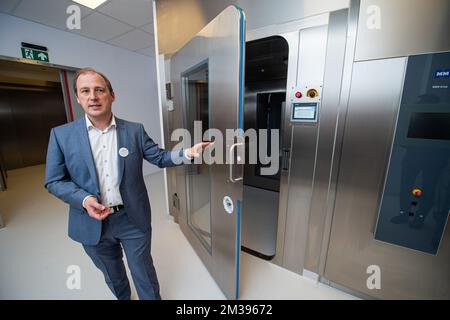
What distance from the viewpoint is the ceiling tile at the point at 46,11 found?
224 cm

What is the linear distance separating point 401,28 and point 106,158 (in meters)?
1.86

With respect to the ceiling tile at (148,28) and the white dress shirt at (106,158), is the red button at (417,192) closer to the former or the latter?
the white dress shirt at (106,158)

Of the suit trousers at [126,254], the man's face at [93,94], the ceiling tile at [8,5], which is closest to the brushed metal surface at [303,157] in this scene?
the suit trousers at [126,254]

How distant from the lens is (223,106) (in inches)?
43.9

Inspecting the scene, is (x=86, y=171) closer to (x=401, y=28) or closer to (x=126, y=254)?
(x=126, y=254)

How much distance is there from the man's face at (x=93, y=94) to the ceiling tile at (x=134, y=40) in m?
2.73

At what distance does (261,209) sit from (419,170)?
2026 millimetres

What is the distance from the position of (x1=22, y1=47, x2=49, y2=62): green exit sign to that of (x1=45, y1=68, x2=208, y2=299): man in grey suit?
110 inches

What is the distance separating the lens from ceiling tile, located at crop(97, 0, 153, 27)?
2.26 meters

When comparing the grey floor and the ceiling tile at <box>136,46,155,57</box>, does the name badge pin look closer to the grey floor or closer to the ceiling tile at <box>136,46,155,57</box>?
the grey floor

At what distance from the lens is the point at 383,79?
1.12 meters

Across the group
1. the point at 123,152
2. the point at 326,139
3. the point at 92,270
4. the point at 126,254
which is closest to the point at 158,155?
the point at 123,152

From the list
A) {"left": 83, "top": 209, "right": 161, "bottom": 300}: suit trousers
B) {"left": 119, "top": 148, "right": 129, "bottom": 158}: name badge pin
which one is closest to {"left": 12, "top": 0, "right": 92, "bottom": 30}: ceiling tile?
{"left": 119, "top": 148, "right": 129, "bottom": 158}: name badge pin

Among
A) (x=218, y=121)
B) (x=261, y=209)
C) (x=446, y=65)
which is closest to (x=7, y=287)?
(x=218, y=121)
